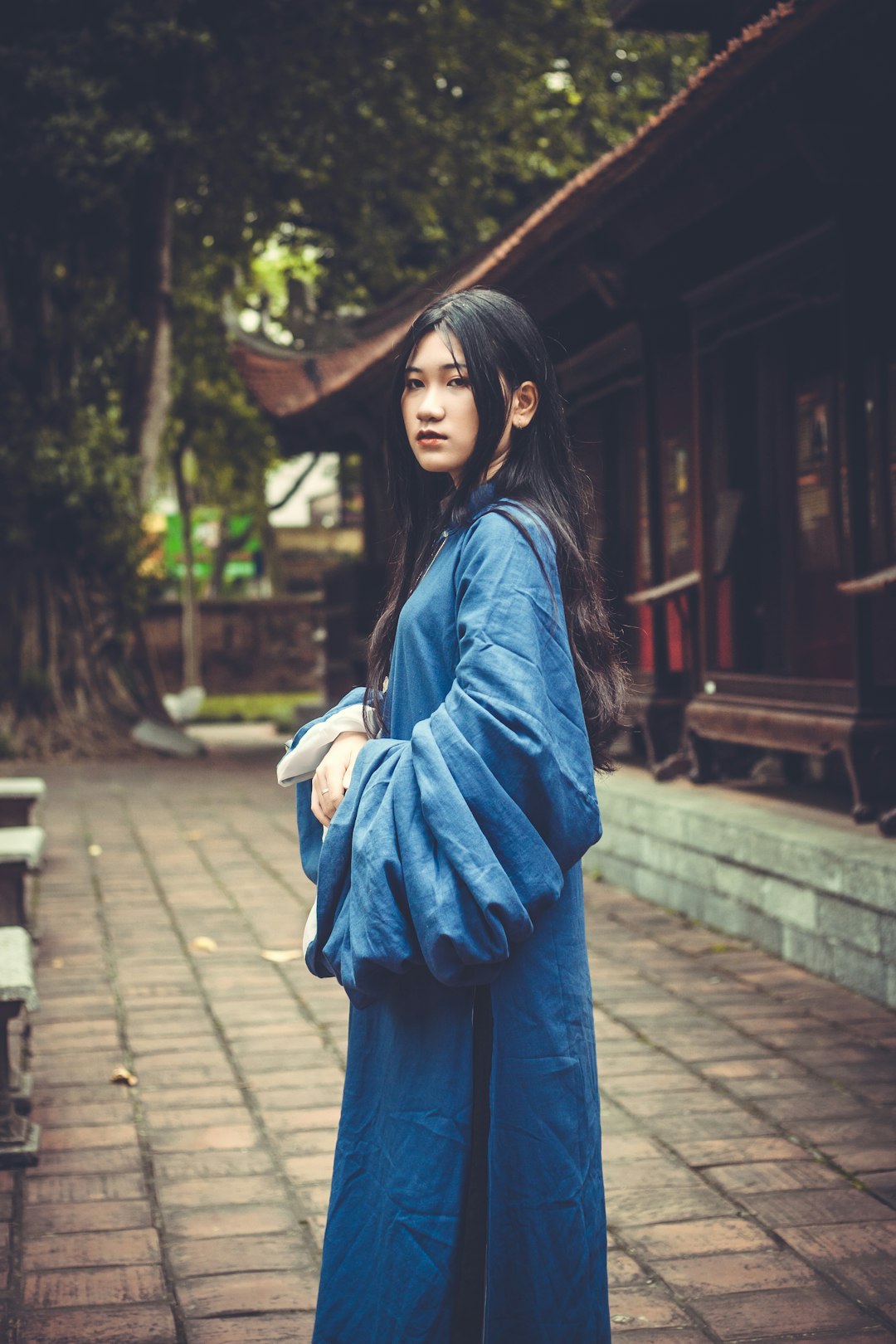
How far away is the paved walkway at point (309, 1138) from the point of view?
2.88m

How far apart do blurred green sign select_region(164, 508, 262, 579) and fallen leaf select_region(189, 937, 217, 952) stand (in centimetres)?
2862

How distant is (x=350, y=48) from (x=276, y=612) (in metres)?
15.8

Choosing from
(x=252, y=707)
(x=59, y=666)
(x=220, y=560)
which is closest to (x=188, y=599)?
(x=252, y=707)

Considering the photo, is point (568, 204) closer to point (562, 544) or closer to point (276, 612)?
point (562, 544)

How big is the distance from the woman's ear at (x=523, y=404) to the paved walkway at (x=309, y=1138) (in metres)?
1.73

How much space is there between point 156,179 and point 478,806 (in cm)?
1382

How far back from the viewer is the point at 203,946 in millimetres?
5984

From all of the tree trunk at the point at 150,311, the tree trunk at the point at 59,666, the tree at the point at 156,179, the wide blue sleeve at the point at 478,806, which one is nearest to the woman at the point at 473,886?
the wide blue sleeve at the point at 478,806

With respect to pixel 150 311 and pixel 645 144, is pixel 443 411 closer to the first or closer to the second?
pixel 645 144

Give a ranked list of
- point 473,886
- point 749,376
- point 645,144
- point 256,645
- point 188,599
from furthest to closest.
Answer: point 256,645, point 188,599, point 749,376, point 645,144, point 473,886

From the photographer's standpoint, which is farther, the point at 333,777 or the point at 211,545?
the point at 211,545

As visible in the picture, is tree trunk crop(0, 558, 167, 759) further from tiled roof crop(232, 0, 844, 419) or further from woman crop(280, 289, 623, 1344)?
woman crop(280, 289, 623, 1344)

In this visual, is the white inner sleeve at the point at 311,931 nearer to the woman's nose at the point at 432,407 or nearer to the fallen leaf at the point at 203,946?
the woman's nose at the point at 432,407

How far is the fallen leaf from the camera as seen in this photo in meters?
5.95
